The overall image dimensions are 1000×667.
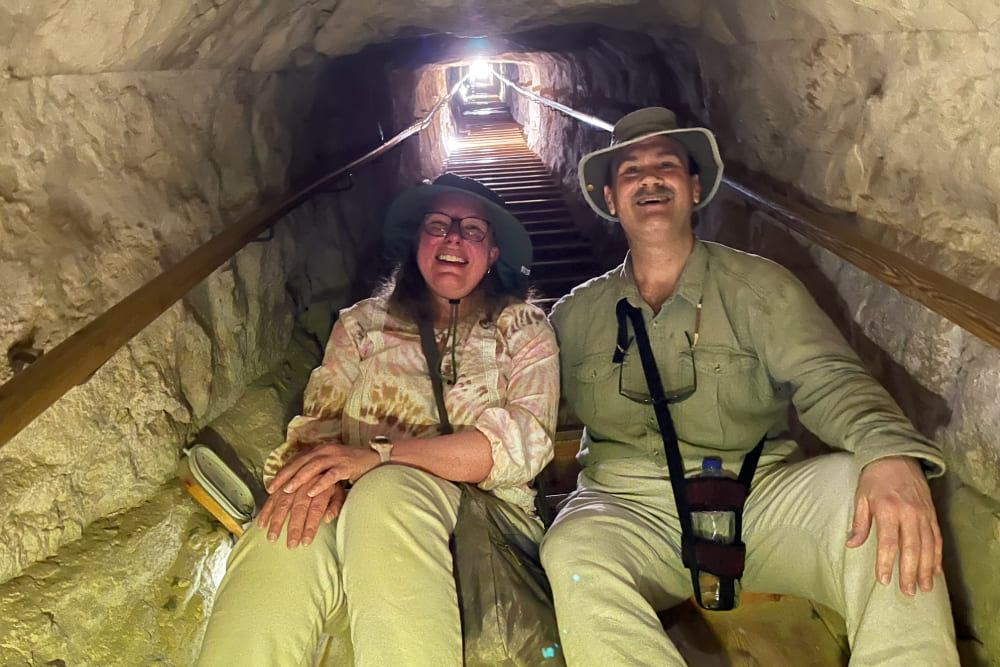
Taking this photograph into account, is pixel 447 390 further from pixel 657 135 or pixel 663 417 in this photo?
pixel 657 135

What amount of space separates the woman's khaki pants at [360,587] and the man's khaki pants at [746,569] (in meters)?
0.25

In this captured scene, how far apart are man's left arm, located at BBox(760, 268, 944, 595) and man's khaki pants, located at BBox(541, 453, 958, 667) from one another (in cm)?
4

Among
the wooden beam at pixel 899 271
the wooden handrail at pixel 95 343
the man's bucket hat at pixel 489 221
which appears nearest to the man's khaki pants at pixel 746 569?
the wooden beam at pixel 899 271

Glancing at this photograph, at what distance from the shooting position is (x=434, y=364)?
1.69 metres

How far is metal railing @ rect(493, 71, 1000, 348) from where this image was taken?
118cm

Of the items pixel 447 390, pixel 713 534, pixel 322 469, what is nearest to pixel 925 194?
pixel 713 534

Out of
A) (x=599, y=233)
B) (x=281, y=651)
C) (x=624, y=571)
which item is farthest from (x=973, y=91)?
(x=599, y=233)

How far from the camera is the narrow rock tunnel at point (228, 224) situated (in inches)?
52.1

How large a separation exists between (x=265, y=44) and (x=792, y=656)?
7.66 ft

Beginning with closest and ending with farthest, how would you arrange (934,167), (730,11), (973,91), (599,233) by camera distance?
(973,91)
(934,167)
(730,11)
(599,233)

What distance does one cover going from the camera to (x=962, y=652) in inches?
55.2

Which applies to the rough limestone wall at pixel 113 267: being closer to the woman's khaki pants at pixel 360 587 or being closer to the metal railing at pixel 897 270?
the woman's khaki pants at pixel 360 587

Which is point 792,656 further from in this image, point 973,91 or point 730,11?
point 730,11

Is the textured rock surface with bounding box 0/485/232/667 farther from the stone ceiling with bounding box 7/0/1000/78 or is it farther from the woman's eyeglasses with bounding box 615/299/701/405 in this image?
the woman's eyeglasses with bounding box 615/299/701/405
